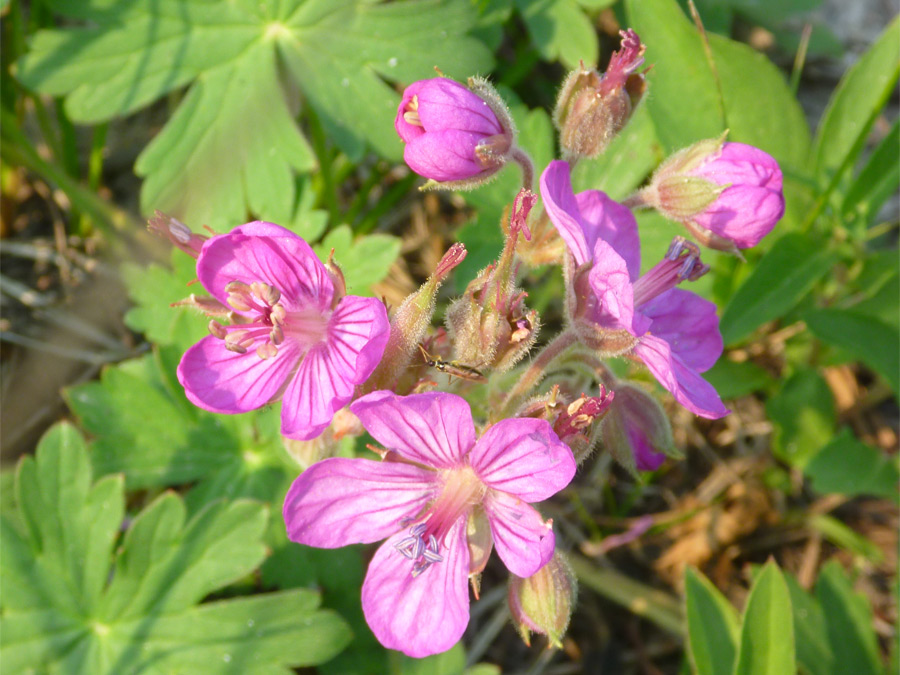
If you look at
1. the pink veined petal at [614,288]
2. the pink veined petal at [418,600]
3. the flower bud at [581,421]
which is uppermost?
the pink veined petal at [614,288]

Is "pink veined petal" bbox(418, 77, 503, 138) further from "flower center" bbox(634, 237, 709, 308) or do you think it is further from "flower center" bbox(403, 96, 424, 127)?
"flower center" bbox(634, 237, 709, 308)

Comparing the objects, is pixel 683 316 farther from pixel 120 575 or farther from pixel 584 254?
pixel 120 575

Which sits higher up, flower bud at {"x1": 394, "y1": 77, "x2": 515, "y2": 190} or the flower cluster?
flower bud at {"x1": 394, "y1": 77, "x2": 515, "y2": 190}

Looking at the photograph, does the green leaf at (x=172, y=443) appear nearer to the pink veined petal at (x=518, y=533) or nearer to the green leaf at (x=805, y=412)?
the pink veined petal at (x=518, y=533)

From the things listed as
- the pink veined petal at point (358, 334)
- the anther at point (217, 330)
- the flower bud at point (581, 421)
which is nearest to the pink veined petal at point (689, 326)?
the flower bud at point (581, 421)

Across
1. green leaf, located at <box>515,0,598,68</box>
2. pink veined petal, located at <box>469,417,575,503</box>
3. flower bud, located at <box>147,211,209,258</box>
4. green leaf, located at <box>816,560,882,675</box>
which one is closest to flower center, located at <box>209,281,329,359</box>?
flower bud, located at <box>147,211,209,258</box>

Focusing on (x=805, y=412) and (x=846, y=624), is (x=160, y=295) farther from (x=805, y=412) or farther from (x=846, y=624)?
(x=846, y=624)

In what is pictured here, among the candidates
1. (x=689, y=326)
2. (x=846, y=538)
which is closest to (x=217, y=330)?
(x=689, y=326)
